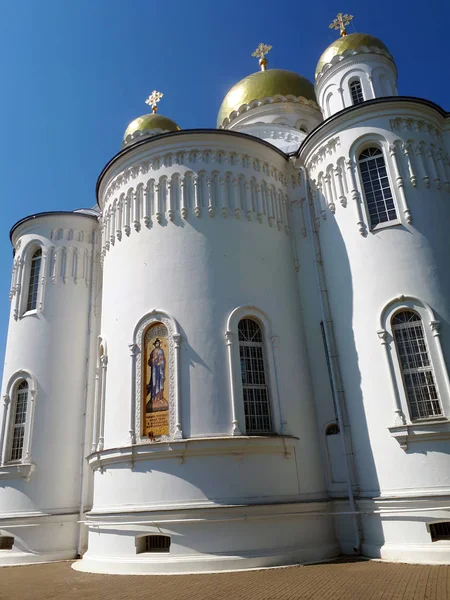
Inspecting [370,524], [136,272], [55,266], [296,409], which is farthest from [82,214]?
[370,524]

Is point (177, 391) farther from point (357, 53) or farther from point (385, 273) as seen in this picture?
point (357, 53)

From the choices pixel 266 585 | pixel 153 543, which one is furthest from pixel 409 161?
pixel 153 543

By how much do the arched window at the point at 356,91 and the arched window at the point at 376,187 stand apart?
3.70 m

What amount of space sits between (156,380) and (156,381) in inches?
1.2

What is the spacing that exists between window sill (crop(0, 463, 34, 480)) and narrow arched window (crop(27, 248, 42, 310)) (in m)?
5.80

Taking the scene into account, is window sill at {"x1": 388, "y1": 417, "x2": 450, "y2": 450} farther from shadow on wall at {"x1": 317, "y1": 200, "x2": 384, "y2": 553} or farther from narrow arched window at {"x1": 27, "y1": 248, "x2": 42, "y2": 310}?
narrow arched window at {"x1": 27, "y1": 248, "x2": 42, "y2": 310}

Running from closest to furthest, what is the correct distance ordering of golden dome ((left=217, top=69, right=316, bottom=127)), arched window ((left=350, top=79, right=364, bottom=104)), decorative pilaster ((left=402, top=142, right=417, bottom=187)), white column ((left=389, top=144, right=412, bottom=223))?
white column ((left=389, top=144, right=412, bottom=223)) < decorative pilaster ((left=402, top=142, right=417, bottom=187)) < arched window ((left=350, top=79, right=364, bottom=104)) < golden dome ((left=217, top=69, right=316, bottom=127))

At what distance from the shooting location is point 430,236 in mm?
13898

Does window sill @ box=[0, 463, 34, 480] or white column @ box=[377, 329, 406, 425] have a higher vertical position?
white column @ box=[377, 329, 406, 425]

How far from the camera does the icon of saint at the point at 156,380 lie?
13383mm

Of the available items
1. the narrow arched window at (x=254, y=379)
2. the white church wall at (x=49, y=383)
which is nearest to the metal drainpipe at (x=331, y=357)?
the narrow arched window at (x=254, y=379)

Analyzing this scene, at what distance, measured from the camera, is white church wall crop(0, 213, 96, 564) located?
15875 millimetres

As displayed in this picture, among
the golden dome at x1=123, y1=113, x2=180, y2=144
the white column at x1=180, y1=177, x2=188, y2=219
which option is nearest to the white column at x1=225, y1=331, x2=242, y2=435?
the white column at x1=180, y1=177, x2=188, y2=219

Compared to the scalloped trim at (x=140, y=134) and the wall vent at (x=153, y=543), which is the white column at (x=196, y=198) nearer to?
the wall vent at (x=153, y=543)
